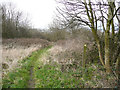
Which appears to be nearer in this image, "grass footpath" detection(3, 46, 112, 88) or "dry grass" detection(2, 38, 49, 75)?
"grass footpath" detection(3, 46, 112, 88)

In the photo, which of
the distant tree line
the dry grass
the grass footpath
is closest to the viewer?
the grass footpath

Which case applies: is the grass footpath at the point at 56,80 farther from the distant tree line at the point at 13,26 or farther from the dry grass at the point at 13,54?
the distant tree line at the point at 13,26

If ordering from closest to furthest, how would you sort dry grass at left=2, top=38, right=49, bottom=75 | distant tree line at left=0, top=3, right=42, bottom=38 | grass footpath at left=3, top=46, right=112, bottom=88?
grass footpath at left=3, top=46, right=112, bottom=88 → dry grass at left=2, top=38, right=49, bottom=75 → distant tree line at left=0, top=3, right=42, bottom=38

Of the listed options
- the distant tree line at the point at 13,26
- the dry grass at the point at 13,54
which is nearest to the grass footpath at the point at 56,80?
the dry grass at the point at 13,54

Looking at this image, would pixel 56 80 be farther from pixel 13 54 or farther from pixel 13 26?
pixel 13 26

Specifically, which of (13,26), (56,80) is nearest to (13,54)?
(56,80)

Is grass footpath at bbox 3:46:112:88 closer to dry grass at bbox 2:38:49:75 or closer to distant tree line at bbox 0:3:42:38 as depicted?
dry grass at bbox 2:38:49:75

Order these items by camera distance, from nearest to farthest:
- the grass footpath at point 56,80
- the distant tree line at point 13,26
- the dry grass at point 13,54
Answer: the grass footpath at point 56,80 < the dry grass at point 13,54 < the distant tree line at point 13,26

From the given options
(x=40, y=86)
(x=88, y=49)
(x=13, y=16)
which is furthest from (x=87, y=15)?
(x=13, y=16)

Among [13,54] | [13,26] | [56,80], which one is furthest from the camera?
[13,26]

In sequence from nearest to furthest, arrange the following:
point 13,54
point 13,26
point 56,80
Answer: point 56,80, point 13,54, point 13,26

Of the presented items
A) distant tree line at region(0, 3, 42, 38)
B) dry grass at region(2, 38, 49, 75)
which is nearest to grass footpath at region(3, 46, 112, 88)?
dry grass at region(2, 38, 49, 75)

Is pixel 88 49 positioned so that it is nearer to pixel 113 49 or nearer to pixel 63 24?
pixel 113 49

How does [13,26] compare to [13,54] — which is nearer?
[13,54]
